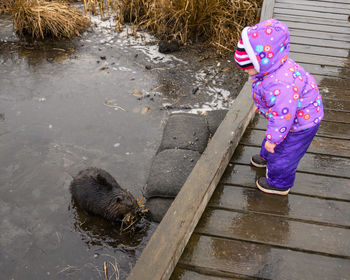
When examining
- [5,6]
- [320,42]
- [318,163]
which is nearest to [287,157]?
[318,163]

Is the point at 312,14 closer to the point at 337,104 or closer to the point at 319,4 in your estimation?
the point at 319,4

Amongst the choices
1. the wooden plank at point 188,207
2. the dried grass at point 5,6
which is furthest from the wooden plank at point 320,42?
the dried grass at point 5,6

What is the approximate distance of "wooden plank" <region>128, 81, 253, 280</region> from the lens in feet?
6.53

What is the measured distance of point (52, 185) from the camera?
4.25 m

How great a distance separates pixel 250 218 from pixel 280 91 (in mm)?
959

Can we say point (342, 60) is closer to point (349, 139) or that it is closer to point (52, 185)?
point (349, 139)

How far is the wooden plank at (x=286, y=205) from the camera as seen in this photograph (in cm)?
250

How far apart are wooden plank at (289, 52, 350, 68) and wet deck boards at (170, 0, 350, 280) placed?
1.28m

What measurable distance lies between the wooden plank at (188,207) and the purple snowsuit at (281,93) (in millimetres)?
476

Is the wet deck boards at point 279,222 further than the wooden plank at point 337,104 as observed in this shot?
No

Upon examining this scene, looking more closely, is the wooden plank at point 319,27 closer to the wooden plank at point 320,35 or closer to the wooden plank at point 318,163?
the wooden plank at point 320,35

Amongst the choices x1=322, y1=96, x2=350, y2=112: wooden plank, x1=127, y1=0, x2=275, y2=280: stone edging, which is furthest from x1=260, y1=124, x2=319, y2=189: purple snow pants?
x1=322, y1=96, x2=350, y2=112: wooden plank

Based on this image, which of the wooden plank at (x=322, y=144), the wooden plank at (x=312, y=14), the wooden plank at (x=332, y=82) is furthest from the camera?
the wooden plank at (x=312, y=14)

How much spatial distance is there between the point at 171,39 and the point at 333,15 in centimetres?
318
